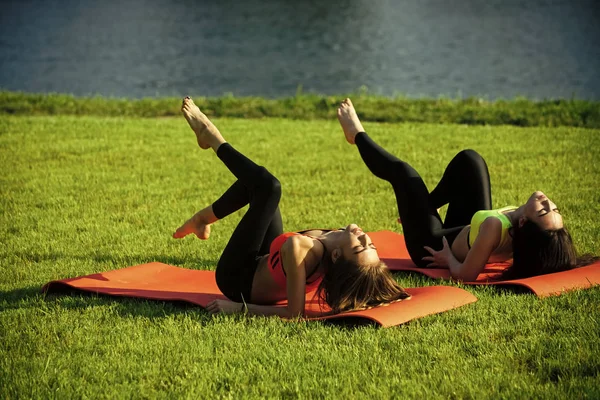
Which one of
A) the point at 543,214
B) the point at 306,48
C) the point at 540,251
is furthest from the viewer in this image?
the point at 306,48

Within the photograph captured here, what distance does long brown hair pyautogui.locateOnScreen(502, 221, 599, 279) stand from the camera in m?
4.72

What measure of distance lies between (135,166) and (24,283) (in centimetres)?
372

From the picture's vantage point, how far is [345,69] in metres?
21.5

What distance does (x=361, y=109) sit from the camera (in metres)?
11.7

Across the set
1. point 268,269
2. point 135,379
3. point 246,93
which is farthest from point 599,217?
point 246,93

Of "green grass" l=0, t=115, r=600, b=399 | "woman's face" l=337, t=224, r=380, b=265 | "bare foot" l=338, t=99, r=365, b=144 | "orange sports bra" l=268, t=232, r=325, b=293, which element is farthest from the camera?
"bare foot" l=338, t=99, r=365, b=144

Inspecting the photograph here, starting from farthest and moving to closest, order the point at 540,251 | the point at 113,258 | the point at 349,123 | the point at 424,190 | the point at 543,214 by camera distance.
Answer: the point at 113,258 → the point at 349,123 → the point at 424,190 → the point at 540,251 → the point at 543,214

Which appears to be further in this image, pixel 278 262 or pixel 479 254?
pixel 479 254

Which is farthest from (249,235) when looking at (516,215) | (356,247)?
(516,215)

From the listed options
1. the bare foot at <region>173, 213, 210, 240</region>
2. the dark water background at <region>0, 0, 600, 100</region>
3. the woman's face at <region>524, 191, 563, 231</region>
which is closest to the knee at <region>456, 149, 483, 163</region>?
the woman's face at <region>524, 191, 563, 231</region>

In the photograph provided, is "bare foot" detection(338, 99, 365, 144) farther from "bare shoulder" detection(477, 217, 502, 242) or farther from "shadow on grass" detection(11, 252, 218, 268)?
"shadow on grass" detection(11, 252, 218, 268)

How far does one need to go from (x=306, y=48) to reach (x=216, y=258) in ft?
66.0

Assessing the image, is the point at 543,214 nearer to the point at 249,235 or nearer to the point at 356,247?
the point at 356,247

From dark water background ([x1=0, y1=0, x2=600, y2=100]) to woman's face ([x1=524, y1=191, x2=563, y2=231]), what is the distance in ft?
38.4
